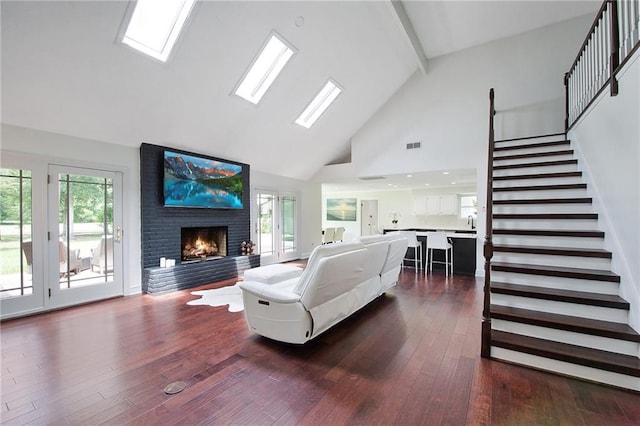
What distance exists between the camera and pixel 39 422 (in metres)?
1.78

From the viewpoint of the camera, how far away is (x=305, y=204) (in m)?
8.71

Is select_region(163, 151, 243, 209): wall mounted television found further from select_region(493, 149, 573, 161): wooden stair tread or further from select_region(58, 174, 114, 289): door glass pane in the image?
select_region(493, 149, 573, 161): wooden stair tread

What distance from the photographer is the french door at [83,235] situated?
3904 mm

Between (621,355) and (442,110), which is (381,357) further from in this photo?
(442,110)

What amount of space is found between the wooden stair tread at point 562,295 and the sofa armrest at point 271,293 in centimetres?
205

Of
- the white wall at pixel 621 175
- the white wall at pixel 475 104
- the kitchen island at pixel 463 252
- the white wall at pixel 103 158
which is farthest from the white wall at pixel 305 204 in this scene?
the white wall at pixel 621 175

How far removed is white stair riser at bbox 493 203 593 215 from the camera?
134 inches

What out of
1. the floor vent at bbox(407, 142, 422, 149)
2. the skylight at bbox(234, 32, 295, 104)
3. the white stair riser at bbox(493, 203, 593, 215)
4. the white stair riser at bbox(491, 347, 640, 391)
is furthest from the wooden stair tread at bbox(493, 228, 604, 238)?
the skylight at bbox(234, 32, 295, 104)

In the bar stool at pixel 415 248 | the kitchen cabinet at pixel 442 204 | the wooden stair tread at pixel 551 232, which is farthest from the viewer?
the kitchen cabinet at pixel 442 204

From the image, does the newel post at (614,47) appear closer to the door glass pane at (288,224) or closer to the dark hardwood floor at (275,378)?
the dark hardwood floor at (275,378)

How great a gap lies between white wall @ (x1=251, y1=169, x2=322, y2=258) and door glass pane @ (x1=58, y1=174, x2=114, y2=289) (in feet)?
11.2

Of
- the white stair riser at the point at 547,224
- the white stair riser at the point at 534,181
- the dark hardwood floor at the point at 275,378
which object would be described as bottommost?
the dark hardwood floor at the point at 275,378

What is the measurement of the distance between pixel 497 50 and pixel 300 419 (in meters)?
7.54

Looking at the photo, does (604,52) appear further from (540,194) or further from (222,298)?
(222,298)
